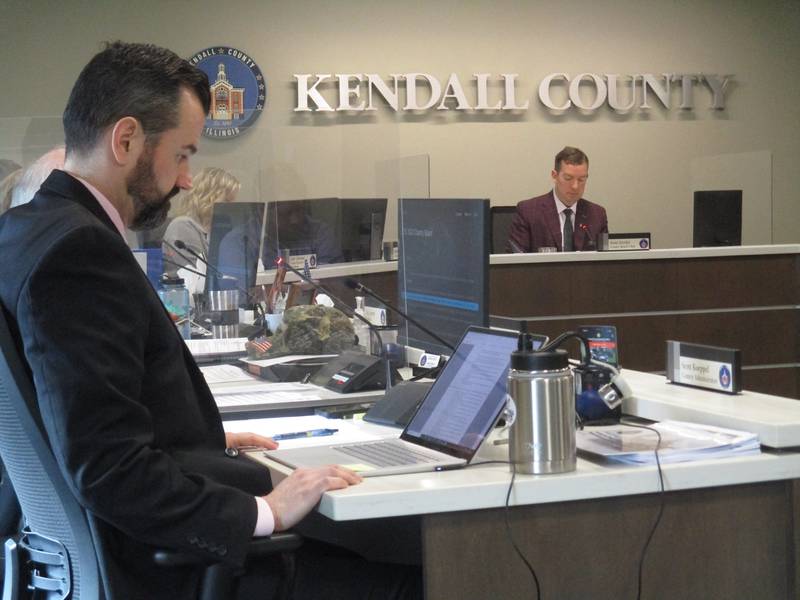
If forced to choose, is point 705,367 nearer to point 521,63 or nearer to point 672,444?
point 672,444

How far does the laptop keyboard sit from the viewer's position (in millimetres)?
1854

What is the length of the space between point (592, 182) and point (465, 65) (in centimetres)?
132

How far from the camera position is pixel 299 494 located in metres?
1.66

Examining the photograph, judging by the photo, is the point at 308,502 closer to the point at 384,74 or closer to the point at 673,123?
the point at 384,74

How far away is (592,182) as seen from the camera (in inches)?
336

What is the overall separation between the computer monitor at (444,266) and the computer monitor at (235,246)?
1570mm

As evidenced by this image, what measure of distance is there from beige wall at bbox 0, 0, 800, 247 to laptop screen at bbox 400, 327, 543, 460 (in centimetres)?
591

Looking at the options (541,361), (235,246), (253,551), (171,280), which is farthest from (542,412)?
(171,280)

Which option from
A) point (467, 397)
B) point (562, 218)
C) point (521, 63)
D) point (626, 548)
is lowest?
point (626, 548)

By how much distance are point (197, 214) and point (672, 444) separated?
321 cm

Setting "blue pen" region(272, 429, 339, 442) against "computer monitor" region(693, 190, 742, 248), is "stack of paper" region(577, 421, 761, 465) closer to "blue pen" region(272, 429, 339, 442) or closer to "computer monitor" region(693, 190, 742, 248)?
"blue pen" region(272, 429, 339, 442)

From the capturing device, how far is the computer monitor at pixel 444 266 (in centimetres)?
237

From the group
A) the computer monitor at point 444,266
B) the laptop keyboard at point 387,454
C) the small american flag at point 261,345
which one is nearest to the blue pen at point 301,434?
the laptop keyboard at point 387,454

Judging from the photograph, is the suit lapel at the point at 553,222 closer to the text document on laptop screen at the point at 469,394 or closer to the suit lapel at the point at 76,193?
the text document on laptop screen at the point at 469,394
